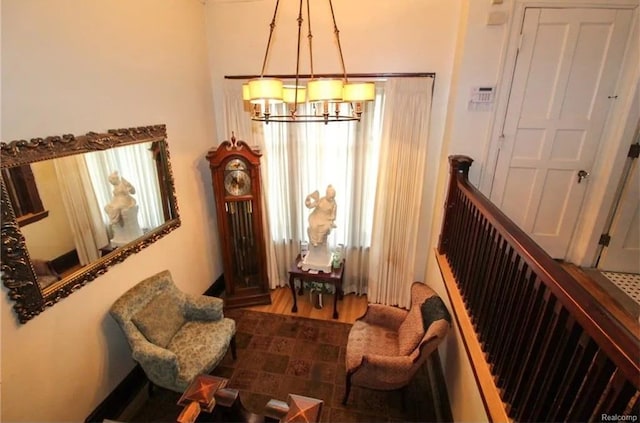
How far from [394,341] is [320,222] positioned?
1239 mm

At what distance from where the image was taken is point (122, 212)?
80.7 inches

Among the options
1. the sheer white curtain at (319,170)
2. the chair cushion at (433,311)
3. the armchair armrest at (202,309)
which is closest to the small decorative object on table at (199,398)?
the armchair armrest at (202,309)

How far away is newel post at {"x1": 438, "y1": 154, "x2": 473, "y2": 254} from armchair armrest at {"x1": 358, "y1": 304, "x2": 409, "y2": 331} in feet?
2.47

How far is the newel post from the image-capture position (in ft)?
7.63

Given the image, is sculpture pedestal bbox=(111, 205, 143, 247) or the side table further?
the side table

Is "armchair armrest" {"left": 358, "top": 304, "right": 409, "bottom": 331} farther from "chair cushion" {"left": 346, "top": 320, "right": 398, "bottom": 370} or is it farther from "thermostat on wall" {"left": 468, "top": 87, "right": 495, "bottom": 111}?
"thermostat on wall" {"left": 468, "top": 87, "right": 495, "bottom": 111}

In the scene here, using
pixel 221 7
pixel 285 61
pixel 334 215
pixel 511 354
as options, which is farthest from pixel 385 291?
pixel 221 7

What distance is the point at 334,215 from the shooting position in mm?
2854

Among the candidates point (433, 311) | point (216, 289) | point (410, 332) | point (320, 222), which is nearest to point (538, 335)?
point (433, 311)

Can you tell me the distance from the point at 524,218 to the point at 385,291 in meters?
1.54

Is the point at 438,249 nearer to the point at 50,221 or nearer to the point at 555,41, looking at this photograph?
the point at 555,41

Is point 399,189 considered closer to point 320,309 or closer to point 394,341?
point 394,341

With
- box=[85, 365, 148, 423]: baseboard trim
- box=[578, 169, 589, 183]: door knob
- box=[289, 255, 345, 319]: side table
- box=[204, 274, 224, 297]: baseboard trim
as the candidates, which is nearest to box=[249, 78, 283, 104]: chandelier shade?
box=[289, 255, 345, 319]: side table

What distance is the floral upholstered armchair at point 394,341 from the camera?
1880 mm
